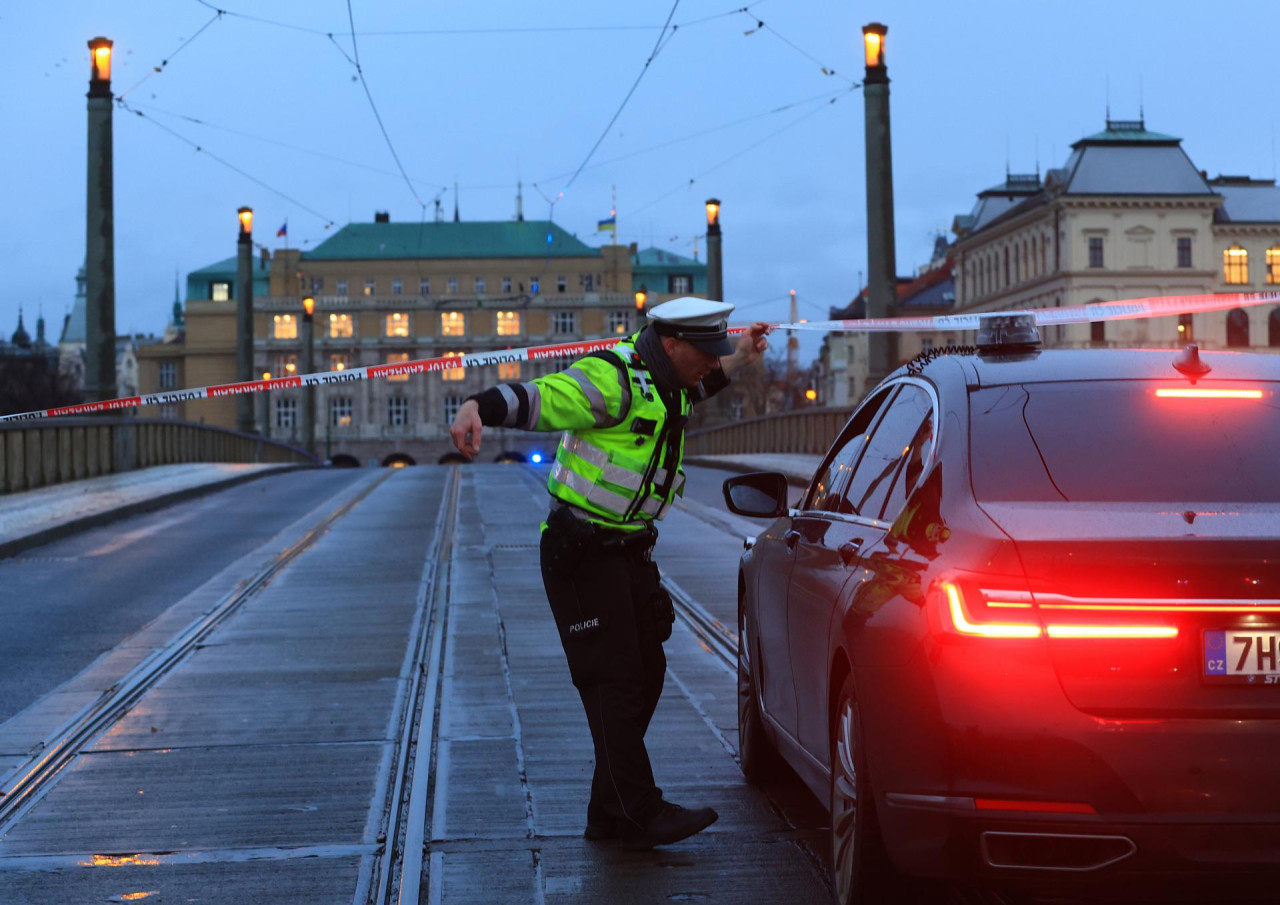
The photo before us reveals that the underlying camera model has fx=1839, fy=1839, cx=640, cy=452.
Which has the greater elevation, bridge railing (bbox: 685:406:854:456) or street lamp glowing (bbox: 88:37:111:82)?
street lamp glowing (bbox: 88:37:111:82)

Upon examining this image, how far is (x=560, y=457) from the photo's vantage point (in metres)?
6.22

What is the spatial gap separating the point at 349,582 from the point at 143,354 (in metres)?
130

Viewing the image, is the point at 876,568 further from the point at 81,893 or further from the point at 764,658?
the point at 81,893

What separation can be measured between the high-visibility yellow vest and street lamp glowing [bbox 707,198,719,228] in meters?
36.0

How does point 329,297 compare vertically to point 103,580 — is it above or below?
above

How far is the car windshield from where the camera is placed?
4.50 metres

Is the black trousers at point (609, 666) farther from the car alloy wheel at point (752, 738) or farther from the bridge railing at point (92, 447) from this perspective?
the bridge railing at point (92, 447)

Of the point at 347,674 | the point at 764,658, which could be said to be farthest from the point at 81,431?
the point at 764,658

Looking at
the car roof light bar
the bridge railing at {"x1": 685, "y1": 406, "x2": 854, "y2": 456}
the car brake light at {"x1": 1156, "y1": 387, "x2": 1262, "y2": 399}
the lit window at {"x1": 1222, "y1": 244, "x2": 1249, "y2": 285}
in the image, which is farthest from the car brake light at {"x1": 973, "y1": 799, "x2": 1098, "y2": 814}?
the lit window at {"x1": 1222, "y1": 244, "x2": 1249, "y2": 285}

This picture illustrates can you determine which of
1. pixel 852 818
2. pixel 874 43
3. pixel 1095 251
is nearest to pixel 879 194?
pixel 874 43

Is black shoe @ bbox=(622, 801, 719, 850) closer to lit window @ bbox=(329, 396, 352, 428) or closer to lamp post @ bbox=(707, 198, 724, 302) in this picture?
lamp post @ bbox=(707, 198, 724, 302)

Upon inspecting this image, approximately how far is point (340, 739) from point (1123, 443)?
433cm

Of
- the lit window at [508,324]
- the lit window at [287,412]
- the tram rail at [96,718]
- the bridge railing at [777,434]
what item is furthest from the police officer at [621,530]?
the lit window at [287,412]

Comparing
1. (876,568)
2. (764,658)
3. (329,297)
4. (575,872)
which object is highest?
(329,297)
